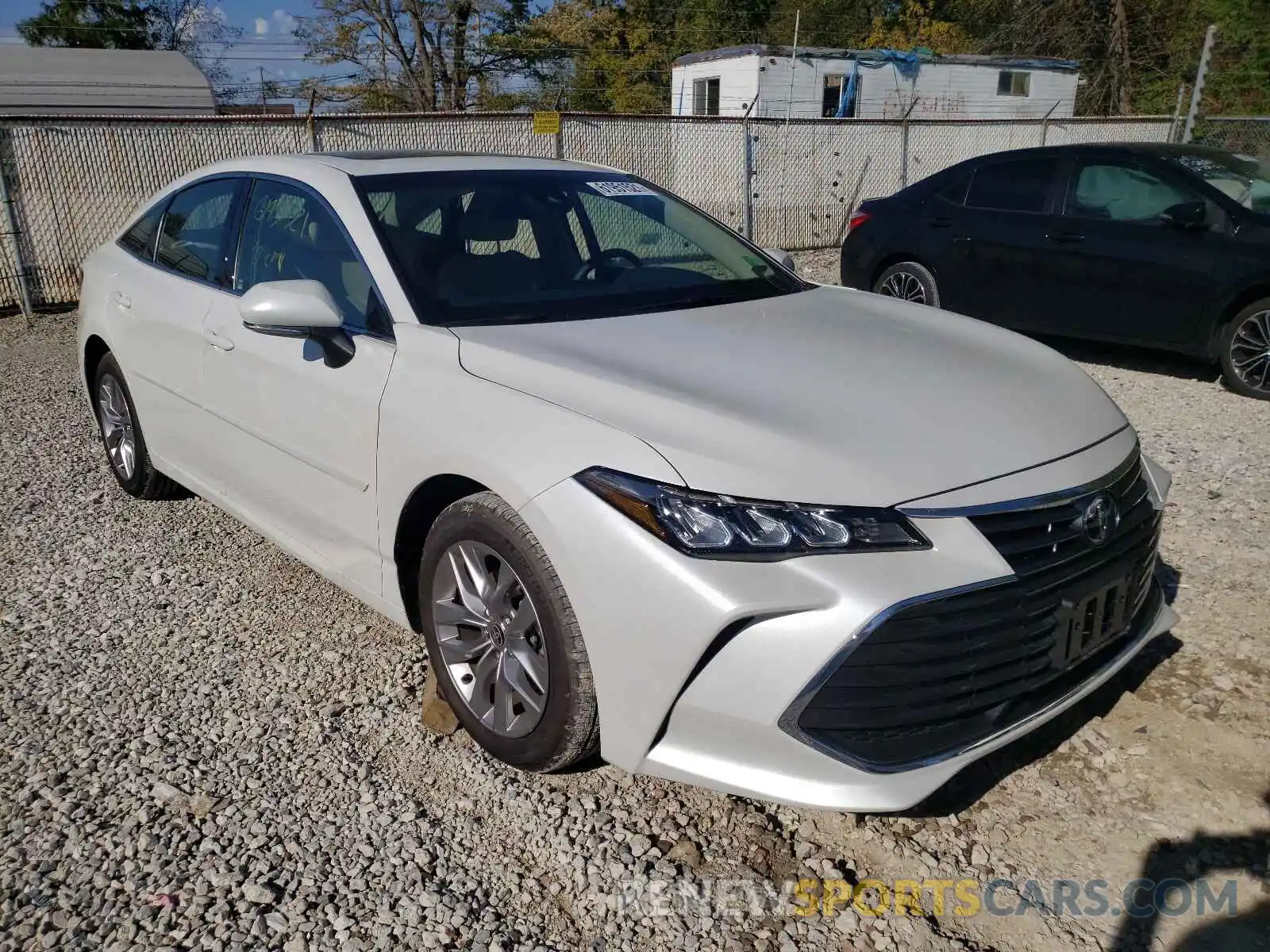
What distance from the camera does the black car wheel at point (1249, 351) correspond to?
620 centimetres

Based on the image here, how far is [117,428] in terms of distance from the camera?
15.9 ft

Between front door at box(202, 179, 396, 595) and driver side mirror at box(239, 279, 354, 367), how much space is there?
0.15 ft

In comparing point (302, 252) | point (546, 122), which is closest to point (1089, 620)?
point (302, 252)

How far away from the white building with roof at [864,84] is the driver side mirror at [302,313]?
18921mm

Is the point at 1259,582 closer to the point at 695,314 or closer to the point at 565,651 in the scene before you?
the point at 695,314

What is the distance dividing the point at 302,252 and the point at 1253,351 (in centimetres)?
588

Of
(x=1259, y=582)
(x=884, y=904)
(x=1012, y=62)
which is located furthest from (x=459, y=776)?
(x=1012, y=62)

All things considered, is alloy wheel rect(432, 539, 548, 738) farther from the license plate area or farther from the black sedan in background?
the black sedan in background

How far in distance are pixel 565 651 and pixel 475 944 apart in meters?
0.67

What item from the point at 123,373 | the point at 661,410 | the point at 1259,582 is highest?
the point at 661,410

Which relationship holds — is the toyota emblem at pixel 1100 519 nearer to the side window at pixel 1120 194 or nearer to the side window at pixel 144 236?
the side window at pixel 144 236

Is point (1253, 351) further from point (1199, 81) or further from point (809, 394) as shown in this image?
point (1199, 81)

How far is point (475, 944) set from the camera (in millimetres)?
2172

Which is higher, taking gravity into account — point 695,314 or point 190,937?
→ point 695,314
